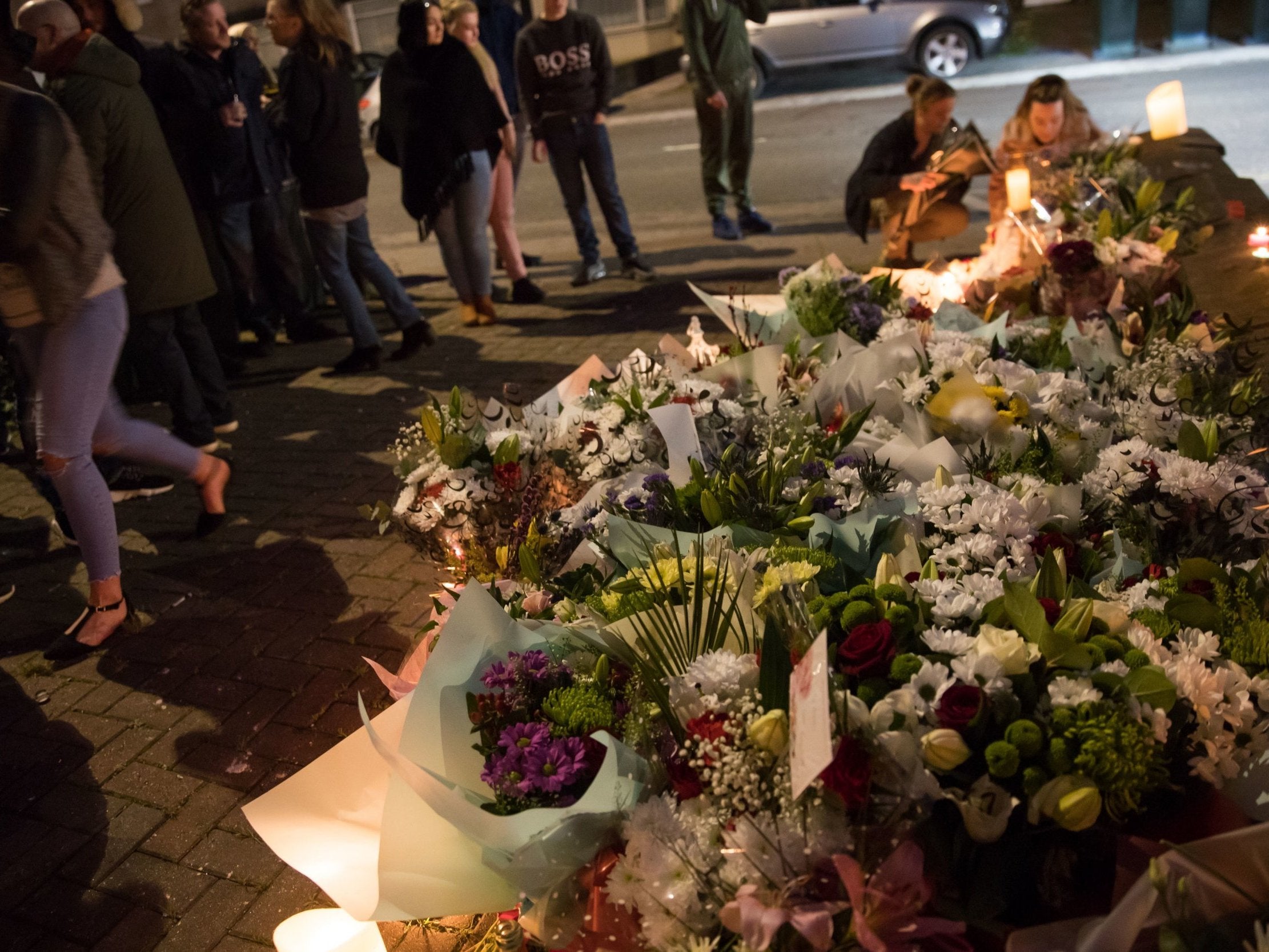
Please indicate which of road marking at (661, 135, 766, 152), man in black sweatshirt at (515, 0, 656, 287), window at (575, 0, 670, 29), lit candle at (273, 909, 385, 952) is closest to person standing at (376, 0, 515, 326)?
man in black sweatshirt at (515, 0, 656, 287)

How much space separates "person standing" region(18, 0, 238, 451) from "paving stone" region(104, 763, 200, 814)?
2.19m

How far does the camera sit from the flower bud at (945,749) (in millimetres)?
1403

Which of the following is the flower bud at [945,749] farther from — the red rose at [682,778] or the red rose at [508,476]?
the red rose at [508,476]

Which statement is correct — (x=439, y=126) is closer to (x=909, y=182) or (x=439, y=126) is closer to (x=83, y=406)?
(x=909, y=182)

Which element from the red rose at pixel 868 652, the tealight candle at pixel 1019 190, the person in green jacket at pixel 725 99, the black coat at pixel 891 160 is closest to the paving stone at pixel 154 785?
the red rose at pixel 868 652

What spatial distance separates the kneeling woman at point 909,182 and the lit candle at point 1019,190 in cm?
109

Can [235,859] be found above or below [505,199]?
below

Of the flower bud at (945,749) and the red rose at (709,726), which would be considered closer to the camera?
the flower bud at (945,749)

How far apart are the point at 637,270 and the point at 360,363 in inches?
81.7

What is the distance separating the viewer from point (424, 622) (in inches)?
126

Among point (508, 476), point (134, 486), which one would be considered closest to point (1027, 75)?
point (134, 486)

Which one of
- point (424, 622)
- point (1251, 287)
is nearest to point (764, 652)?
point (424, 622)

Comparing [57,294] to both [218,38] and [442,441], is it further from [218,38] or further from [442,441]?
[218,38]

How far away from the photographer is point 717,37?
24.2ft
